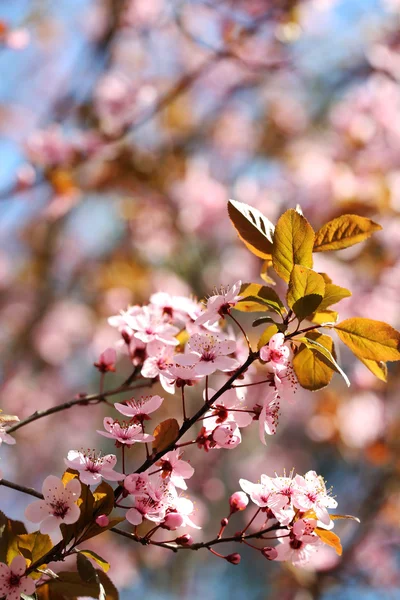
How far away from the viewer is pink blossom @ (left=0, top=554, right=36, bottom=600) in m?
0.52

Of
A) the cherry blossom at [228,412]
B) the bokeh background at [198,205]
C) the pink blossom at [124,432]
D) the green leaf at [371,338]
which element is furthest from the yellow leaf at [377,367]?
the bokeh background at [198,205]

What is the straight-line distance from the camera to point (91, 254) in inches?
161

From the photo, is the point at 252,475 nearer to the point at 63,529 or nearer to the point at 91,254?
the point at 91,254

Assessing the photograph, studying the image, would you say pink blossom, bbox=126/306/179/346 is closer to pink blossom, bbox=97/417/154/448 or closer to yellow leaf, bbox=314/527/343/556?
pink blossom, bbox=97/417/154/448

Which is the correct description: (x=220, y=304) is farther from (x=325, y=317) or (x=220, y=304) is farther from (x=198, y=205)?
(x=198, y=205)

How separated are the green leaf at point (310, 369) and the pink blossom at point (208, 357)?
66 mm

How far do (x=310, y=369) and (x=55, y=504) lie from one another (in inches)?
11.2

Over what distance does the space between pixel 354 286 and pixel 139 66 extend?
6.53ft

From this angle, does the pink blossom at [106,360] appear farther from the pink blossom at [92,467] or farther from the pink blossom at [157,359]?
the pink blossom at [92,467]

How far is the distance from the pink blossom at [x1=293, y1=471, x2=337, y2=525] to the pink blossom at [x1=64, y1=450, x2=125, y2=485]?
0.58ft

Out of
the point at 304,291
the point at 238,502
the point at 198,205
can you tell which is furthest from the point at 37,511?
the point at 198,205

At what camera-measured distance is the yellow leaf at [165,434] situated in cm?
62

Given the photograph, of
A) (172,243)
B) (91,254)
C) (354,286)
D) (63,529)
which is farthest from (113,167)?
(63,529)

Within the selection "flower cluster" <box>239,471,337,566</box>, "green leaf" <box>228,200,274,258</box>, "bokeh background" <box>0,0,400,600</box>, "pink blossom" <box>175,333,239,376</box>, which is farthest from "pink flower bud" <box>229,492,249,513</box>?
"bokeh background" <box>0,0,400,600</box>
